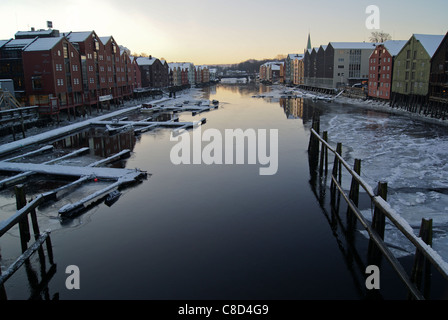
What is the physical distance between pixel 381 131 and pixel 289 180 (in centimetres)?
2309

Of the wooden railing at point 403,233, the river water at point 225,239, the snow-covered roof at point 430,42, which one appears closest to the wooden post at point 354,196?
the wooden railing at point 403,233

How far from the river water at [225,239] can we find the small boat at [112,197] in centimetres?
33

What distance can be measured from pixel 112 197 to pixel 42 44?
4226cm

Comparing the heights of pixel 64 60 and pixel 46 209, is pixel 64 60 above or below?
above

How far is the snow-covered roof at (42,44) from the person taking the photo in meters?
51.2

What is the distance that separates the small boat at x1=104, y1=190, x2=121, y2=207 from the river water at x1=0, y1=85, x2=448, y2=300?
33 cm

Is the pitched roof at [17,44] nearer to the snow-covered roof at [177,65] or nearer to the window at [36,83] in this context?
the window at [36,83]

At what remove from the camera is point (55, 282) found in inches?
498

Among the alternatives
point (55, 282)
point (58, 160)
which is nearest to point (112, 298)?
point (55, 282)

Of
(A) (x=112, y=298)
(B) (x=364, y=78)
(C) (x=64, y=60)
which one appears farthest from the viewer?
(B) (x=364, y=78)

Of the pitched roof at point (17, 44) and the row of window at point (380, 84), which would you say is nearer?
the pitched roof at point (17, 44)

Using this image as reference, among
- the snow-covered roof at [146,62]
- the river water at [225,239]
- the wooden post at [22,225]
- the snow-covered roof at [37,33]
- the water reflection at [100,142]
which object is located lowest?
the river water at [225,239]

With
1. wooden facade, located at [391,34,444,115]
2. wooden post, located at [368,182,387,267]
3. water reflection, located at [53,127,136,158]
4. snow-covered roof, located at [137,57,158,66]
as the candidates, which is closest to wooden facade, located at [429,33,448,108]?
wooden facade, located at [391,34,444,115]
